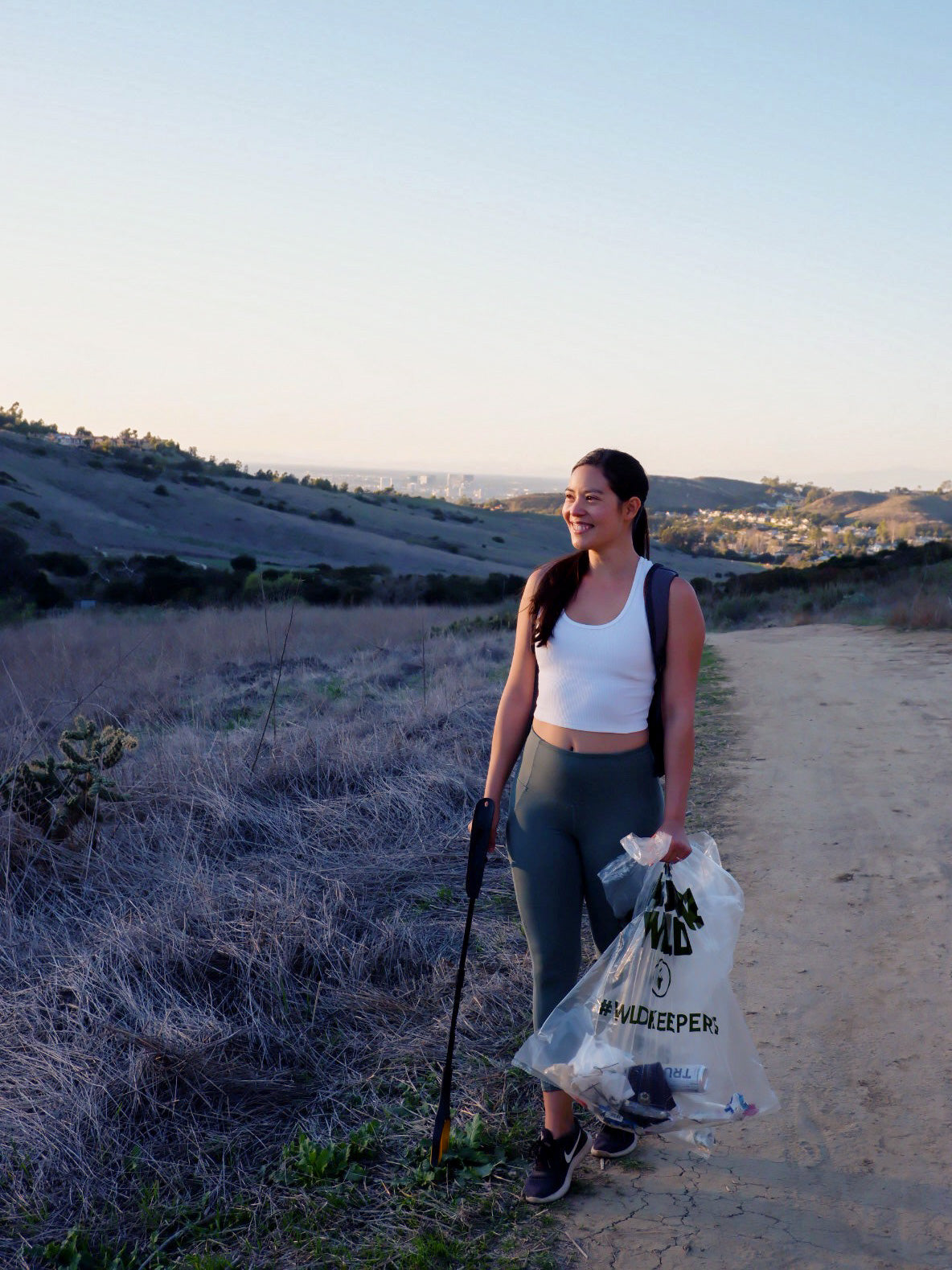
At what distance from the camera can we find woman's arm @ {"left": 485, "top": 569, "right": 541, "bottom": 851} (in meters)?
3.08

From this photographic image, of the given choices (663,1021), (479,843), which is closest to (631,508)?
(479,843)

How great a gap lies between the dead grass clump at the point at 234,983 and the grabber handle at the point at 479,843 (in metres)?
0.93

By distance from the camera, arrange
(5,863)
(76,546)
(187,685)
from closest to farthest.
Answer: (5,863) < (187,685) < (76,546)

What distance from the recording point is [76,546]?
142 ft

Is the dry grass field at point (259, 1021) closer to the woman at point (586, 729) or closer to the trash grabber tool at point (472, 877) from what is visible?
the trash grabber tool at point (472, 877)

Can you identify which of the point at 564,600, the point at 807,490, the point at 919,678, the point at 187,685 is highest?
the point at 807,490

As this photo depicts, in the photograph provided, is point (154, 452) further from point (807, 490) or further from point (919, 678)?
point (807, 490)

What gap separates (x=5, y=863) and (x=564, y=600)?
342cm

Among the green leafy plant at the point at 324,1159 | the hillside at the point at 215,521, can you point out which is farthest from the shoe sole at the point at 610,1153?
the hillside at the point at 215,521

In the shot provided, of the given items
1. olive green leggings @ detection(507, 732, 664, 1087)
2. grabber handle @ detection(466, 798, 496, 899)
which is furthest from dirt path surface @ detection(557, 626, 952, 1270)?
grabber handle @ detection(466, 798, 496, 899)

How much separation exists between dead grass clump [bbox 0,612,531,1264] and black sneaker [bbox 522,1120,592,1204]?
1.45 ft

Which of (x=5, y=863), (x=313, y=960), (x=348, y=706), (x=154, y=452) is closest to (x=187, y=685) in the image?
(x=348, y=706)

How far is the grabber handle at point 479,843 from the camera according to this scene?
9.95ft

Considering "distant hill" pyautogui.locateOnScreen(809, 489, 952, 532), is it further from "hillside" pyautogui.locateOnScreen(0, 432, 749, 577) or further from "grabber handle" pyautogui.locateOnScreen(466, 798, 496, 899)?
"grabber handle" pyautogui.locateOnScreen(466, 798, 496, 899)
